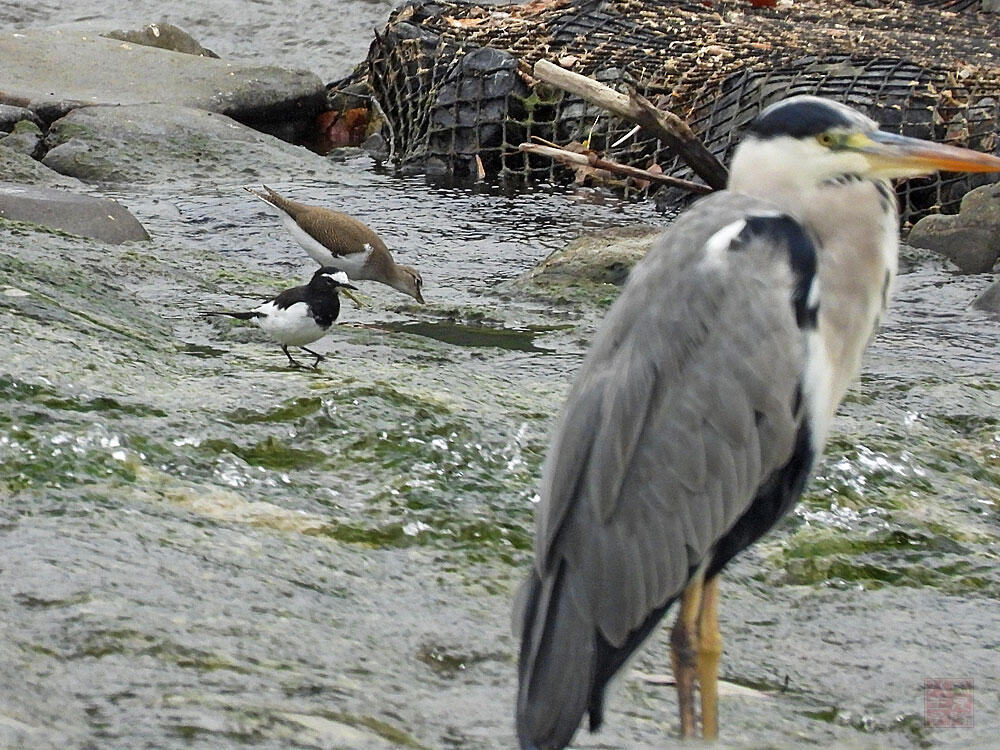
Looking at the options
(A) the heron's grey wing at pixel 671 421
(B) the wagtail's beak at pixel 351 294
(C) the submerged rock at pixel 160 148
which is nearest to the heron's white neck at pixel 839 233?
(A) the heron's grey wing at pixel 671 421

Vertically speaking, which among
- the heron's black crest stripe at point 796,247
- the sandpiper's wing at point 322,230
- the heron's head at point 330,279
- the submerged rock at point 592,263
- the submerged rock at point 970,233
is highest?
the heron's black crest stripe at point 796,247

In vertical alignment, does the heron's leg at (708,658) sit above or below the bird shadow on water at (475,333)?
above

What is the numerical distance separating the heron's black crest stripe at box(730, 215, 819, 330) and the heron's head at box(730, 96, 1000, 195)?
0.18 m

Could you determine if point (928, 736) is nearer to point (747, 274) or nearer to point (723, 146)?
point (747, 274)

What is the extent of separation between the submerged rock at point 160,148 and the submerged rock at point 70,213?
3.18 meters

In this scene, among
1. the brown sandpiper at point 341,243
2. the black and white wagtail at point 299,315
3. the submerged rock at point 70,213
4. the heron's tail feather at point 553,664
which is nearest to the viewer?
the heron's tail feather at point 553,664

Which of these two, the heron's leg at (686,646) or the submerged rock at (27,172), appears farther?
the submerged rock at (27,172)

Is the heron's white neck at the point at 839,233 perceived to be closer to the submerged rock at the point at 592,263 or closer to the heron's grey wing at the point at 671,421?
the heron's grey wing at the point at 671,421

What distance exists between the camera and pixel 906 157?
3334 millimetres

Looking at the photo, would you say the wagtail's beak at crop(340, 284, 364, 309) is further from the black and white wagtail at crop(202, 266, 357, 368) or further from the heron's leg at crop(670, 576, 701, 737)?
the heron's leg at crop(670, 576, 701, 737)

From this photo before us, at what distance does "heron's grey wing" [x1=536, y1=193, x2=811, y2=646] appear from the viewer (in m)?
3.09

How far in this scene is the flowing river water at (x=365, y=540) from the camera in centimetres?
Answer: 323

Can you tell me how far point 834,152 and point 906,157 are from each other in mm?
155

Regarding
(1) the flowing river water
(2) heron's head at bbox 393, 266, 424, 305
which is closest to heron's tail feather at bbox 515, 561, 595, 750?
(1) the flowing river water
